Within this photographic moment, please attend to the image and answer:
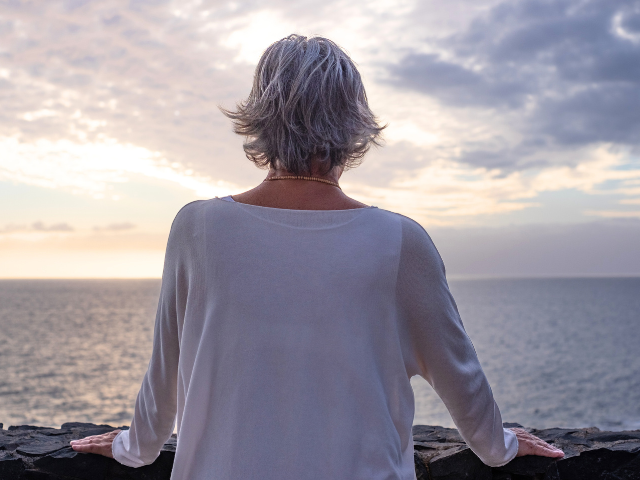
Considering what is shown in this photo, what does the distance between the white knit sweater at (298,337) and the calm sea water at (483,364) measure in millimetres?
22479

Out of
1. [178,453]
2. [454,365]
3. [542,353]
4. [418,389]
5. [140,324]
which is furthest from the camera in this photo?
[140,324]

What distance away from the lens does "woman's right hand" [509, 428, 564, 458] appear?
2043 millimetres

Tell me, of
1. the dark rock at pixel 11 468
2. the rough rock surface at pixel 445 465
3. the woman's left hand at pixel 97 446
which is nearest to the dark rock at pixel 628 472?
the rough rock surface at pixel 445 465

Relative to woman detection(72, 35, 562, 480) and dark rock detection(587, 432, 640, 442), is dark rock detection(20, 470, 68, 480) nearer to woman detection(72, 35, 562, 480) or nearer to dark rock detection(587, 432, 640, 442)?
woman detection(72, 35, 562, 480)

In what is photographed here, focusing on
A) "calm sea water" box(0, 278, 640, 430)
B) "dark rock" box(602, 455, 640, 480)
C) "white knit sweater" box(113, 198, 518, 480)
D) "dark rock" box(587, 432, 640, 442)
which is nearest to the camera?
"white knit sweater" box(113, 198, 518, 480)

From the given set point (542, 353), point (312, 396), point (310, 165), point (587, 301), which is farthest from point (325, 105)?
point (587, 301)

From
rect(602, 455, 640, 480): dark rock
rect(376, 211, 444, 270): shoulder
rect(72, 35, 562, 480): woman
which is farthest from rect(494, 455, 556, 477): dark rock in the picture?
rect(376, 211, 444, 270): shoulder

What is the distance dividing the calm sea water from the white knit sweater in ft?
73.7

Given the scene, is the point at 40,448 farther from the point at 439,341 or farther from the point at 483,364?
the point at 483,364

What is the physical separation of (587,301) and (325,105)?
113349 millimetres

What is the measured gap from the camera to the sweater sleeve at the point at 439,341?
1358mm

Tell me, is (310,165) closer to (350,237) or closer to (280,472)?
(350,237)

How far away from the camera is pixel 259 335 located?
1.28 metres

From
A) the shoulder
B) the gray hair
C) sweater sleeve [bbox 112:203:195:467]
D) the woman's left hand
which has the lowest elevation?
the woman's left hand
